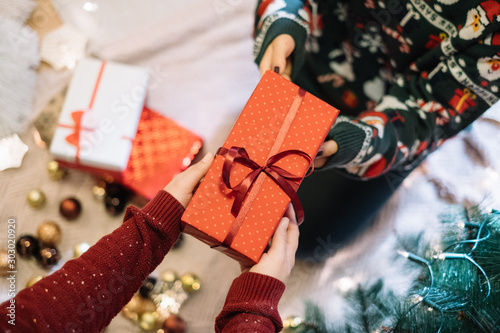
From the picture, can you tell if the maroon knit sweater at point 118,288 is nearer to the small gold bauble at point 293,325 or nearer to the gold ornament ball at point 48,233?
the small gold bauble at point 293,325

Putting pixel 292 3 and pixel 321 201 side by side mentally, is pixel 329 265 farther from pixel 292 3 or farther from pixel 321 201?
pixel 292 3

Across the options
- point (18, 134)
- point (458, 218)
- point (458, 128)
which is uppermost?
point (458, 128)

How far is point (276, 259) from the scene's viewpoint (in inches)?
23.9

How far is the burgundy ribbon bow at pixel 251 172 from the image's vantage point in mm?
575

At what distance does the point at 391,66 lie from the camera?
0.84m

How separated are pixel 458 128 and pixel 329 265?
423 mm

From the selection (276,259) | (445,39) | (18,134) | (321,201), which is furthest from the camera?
(18,134)

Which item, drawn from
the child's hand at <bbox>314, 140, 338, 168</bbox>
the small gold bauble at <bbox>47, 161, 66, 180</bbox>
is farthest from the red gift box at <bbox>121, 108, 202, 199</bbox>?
the child's hand at <bbox>314, 140, 338, 168</bbox>

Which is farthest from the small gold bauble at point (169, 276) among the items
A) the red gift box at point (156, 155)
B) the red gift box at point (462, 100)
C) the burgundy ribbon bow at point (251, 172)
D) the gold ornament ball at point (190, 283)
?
the red gift box at point (462, 100)

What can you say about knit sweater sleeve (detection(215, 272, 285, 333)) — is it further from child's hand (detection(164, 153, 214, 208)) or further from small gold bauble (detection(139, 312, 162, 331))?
small gold bauble (detection(139, 312, 162, 331))

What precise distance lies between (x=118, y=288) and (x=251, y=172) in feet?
0.85

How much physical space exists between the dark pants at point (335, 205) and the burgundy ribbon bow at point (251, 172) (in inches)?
11.2

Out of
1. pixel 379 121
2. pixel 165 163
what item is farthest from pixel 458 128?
pixel 165 163

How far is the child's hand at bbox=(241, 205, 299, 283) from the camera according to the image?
0.60 metres
